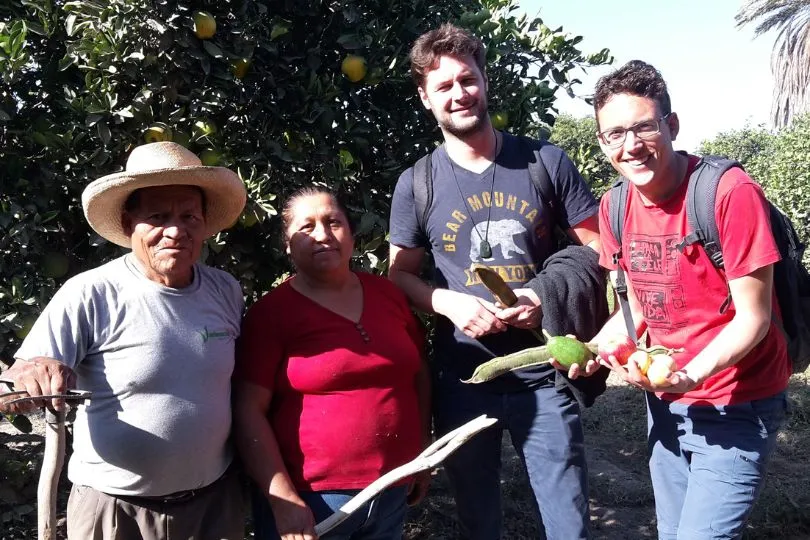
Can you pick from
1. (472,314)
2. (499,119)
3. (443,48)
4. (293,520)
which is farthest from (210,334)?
(499,119)

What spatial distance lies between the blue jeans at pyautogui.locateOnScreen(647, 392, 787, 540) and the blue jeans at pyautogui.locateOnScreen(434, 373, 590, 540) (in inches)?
15.3

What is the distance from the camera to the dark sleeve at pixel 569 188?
279 centimetres

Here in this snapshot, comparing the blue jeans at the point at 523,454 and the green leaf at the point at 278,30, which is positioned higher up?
the green leaf at the point at 278,30

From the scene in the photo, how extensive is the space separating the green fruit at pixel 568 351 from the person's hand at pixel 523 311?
0.26 meters

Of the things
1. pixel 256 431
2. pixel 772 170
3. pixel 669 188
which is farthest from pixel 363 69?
pixel 772 170

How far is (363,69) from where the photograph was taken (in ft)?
10.5

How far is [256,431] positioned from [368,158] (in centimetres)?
156

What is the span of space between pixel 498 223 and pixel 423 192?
32 cm

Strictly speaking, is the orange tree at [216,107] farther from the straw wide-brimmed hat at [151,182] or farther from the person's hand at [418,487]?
the person's hand at [418,487]

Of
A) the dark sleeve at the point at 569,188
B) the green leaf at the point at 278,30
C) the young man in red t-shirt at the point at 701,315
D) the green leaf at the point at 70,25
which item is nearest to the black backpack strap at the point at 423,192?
the dark sleeve at the point at 569,188

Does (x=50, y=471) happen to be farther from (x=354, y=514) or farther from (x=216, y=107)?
(x=216, y=107)

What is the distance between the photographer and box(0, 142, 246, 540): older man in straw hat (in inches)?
84.3

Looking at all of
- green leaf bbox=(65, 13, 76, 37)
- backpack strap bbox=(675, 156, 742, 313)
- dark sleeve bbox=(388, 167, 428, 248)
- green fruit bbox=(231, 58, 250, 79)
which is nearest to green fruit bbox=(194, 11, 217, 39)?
green fruit bbox=(231, 58, 250, 79)

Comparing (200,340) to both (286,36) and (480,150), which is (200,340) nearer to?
(480,150)
